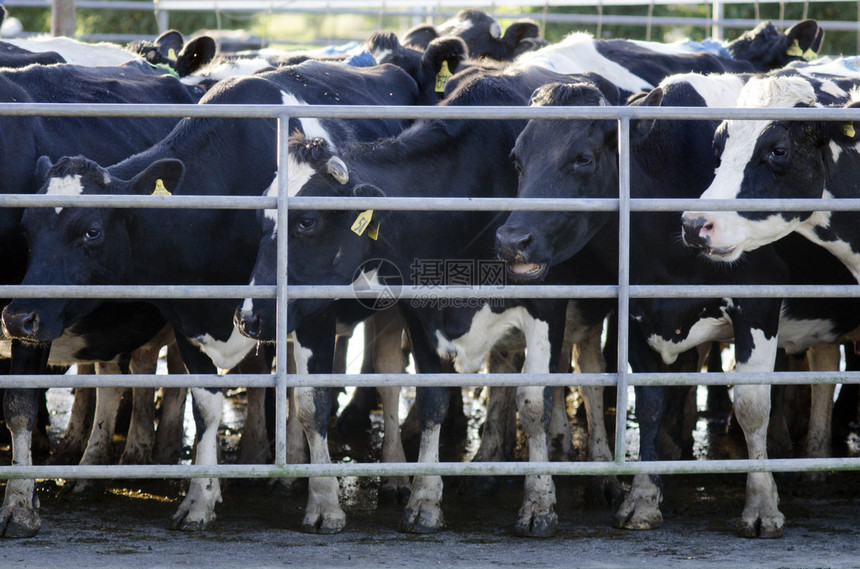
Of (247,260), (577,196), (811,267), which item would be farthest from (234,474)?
(811,267)

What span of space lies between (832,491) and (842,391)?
69.5 inches

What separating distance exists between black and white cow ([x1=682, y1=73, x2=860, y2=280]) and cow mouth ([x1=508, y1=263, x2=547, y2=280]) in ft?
2.17

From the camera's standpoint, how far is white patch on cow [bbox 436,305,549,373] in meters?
5.26

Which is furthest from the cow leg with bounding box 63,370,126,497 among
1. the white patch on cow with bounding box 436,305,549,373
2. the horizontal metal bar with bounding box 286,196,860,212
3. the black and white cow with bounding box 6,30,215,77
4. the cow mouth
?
the black and white cow with bounding box 6,30,215,77

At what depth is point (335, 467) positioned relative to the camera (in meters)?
4.34

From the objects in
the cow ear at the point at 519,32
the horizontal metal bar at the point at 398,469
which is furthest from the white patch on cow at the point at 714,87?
the cow ear at the point at 519,32

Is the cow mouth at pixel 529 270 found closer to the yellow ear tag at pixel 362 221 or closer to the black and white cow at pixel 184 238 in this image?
the yellow ear tag at pixel 362 221

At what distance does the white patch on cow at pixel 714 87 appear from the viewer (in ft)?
17.9

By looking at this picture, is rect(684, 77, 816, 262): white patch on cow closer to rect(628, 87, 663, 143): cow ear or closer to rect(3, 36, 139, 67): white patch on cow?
rect(628, 87, 663, 143): cow ear

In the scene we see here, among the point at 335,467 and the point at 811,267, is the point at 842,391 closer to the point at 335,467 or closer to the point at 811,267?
the point at 811,267

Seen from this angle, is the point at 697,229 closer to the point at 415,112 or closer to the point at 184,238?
the point at 415,112

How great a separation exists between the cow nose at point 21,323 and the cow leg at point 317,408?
1.25m

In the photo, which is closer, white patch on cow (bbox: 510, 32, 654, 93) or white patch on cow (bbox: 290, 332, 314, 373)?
white patch on cow (bbox: 290, 332, 314, 373)

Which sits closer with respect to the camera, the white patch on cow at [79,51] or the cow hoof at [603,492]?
the cow hoof at [603,492]
